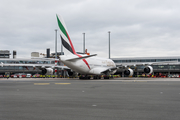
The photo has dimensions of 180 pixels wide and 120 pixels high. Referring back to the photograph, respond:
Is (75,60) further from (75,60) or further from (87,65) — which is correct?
(87,65)

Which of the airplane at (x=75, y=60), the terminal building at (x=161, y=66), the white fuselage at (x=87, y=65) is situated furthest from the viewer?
the terminal building at (x=161, y=66)

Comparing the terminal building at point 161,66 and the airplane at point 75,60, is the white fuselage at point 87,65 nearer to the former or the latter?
the airplane at point 75,60

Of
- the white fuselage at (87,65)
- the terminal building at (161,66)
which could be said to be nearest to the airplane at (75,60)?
the white fuselage at (87,65)

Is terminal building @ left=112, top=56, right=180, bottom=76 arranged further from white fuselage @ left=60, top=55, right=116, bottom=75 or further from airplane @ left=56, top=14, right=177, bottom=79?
airplane @ left=56, top=14, right=177, bottom=79

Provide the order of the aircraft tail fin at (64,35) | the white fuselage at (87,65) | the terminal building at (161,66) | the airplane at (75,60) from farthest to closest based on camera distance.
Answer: the terminal building at (161,66), the aircraft tail fin at (64,35), the white fuselage at (87,65), the airplane at (75,60)

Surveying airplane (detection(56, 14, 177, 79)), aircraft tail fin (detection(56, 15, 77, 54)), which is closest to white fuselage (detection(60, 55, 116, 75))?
airplane (detection(56, 14, 177, 79))

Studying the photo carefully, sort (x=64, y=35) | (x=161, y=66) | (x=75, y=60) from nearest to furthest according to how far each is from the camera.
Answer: (x=75, y=60) < (x=64, y=35) < (x=161, y=66)

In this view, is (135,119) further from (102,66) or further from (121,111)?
(102,66)

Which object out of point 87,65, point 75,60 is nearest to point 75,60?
point 75,60

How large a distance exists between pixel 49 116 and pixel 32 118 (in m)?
0.56

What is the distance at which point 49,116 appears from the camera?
6.78m

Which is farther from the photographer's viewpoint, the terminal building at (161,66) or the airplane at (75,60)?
the terminal building at (161,66)

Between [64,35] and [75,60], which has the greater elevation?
[64,35]

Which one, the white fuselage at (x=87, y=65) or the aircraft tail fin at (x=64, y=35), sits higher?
the aircraft tail fin at (x=64, y=35)
